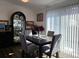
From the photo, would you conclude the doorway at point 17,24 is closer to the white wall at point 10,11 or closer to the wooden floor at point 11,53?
the white wall at point 10,11

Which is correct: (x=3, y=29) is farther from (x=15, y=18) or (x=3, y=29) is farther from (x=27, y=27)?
(x=27, y=27)

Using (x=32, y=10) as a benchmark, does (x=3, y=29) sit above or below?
below

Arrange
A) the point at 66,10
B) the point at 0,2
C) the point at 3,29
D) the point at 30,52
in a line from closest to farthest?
1. the point at 30,52
2. the point at 66,10
3. the point at 0,2
4. the point at 3,29

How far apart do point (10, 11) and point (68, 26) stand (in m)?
2.09

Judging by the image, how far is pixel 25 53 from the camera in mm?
2215

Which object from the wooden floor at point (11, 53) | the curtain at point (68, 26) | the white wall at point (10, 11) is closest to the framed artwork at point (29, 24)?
the white wall at point (10, 11)

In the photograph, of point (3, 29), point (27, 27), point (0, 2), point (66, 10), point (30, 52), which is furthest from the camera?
point (27, 27)

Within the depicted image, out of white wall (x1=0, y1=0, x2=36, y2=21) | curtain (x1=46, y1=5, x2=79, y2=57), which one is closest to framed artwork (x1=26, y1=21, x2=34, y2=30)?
white wall (x1=0, y1=0, x2=36, y2=21)

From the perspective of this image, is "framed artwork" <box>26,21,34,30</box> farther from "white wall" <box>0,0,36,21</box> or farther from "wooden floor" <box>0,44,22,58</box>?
"wooden floor" <box>0,44,22,58</box>

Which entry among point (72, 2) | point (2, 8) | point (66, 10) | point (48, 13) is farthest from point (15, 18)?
point (72, 2)

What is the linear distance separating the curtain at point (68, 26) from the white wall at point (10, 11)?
2.62ft

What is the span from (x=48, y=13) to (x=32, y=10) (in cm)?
60

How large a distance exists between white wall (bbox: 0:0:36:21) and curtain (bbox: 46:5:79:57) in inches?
31.5

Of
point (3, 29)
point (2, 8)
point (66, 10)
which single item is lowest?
point (3, 29)
